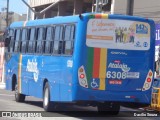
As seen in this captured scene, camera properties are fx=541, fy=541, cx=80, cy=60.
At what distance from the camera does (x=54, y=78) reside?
17.9 meters

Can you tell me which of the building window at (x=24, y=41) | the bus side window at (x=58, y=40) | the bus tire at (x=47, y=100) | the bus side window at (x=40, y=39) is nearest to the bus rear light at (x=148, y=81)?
the bus side window at (x=58, y=40)

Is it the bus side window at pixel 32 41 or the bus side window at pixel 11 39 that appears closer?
the bus side window at pixel 32 41

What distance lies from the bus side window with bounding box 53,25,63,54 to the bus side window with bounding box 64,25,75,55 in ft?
1.34

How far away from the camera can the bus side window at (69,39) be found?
1652 cm

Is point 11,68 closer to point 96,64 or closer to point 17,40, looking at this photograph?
point 17,40

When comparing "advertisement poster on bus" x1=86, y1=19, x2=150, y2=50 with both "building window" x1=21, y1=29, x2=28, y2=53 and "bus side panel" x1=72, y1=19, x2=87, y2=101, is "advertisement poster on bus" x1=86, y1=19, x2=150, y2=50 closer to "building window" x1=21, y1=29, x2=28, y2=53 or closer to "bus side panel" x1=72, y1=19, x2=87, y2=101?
"bus side panel" x1=72, y1=19, x2=87, y2=101

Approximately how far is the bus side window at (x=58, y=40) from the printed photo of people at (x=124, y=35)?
211 cm

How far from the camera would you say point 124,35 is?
16.4 m

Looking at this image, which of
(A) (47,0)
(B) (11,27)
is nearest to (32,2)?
(A) (47,0)

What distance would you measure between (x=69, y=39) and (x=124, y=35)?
67.9 inches

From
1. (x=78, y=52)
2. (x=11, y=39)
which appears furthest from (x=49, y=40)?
(x=11, y=39)

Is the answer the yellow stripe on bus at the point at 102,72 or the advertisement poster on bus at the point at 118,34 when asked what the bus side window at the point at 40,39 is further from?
the yellow stripe on bus at the point at 102,72

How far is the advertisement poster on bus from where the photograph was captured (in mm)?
16047

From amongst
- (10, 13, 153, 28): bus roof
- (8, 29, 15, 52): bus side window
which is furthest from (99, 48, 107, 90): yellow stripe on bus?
(8, 29, 15, 52): bus side window
